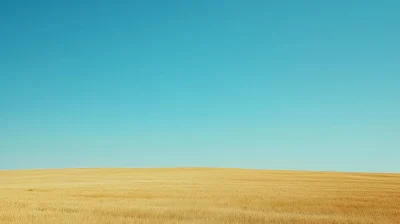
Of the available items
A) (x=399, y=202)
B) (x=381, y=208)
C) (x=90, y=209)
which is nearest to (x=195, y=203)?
(x=90, y=209)

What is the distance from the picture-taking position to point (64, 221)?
16797 millimetres

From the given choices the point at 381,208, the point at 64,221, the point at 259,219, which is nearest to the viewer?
the point at 64,221

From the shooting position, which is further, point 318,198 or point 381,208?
point 318,198

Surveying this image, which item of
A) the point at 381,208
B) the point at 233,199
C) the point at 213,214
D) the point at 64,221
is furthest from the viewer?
the point at 233,199

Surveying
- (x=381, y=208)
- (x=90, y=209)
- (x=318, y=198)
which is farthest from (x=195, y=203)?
(x=381, y=208)

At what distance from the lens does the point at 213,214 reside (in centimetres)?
1936

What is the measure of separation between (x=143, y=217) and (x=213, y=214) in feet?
10.5

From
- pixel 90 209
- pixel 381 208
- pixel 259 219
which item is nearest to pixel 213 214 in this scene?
pixel 259 219

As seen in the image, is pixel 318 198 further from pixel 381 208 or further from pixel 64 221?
pixel 64 221

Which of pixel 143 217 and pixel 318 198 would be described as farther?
pixel 318 198

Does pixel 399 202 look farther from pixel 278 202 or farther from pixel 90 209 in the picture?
pixel 90 209

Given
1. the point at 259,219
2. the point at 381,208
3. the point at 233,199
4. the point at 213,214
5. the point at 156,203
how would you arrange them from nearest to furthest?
the point at 259,219
the point at 213,214
the point at 381,208
the point at 156,203
the point at 233,199

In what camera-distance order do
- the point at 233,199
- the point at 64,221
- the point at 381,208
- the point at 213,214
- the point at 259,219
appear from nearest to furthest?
the point at 64,221 → the point at 259,219 → the point at 213,214 → the point at 381,208 → the point at 233,199

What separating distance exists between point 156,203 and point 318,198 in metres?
10.1
